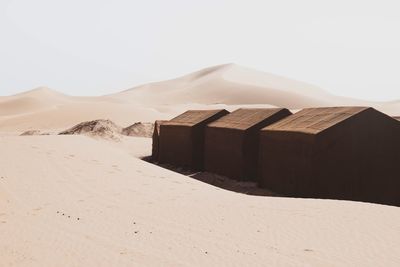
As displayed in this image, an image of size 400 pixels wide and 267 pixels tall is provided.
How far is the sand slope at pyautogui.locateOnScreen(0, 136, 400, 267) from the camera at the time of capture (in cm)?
595

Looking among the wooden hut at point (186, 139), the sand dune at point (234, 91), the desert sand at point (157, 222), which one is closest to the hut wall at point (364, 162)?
the desert sand at point (157, 222)

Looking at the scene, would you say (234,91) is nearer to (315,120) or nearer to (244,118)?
(244,118)

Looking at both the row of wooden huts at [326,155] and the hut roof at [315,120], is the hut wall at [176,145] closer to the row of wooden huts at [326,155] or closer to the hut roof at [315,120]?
the row of wooden huts at [326,155]

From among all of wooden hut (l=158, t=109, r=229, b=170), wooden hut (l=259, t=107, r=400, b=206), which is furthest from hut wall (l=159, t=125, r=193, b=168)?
wooden hut (l=259, t=107, r=400, b=206)

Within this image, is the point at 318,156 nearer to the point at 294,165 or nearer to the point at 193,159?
the point at 294,165

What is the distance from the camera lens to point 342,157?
1203 cm

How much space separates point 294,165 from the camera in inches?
485

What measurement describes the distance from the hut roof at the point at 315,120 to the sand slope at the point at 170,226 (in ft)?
9.57

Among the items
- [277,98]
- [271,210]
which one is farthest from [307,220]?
[277,98]

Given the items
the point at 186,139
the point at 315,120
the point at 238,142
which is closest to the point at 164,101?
the point at 186,139

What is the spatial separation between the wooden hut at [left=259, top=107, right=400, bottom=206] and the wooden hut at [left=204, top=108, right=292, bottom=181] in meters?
1.81

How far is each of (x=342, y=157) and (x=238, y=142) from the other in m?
3.84

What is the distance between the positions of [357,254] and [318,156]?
5.68 metres

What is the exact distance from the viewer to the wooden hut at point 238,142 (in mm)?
15016
